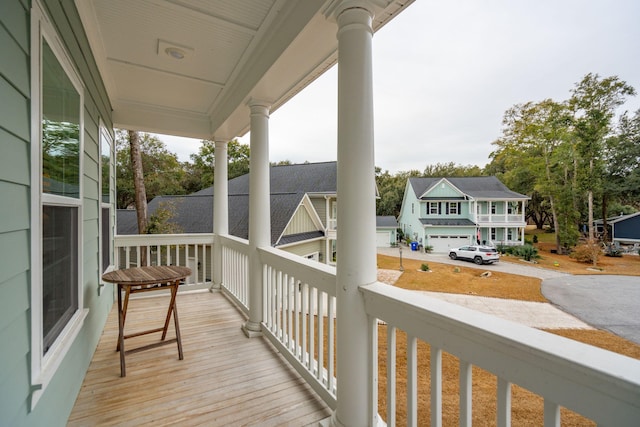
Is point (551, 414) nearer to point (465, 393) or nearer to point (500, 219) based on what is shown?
point (465, 393)

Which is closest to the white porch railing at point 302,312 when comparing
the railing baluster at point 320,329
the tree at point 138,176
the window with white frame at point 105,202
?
the railing baluster at point 320,329

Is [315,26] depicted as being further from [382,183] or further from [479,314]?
[479,314]

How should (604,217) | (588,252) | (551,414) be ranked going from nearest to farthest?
(551,414)
(604,217)
(588,252)

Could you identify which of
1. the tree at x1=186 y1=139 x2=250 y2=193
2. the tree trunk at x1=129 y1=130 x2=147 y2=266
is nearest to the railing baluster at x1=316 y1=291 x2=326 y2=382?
the tree trunk at x1=129 y1=130 x2=147 y2=266

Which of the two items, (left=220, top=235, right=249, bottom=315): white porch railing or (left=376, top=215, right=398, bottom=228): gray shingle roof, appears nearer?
(left=376, top=215, right=398, bottom=228): gray shingle roof

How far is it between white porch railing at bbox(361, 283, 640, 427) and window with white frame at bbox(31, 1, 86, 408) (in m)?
1.60

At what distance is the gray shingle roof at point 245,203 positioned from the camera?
8.10 meters

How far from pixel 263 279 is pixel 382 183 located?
1703 millimetres

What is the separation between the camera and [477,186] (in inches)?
69.6

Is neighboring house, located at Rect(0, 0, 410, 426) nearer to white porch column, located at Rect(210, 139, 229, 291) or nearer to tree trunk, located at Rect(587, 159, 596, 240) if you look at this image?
white porch column, located at Rect(210, 139, 229, 291)

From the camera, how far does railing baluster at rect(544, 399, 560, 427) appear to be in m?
0.84

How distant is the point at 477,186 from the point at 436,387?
3.77 feet

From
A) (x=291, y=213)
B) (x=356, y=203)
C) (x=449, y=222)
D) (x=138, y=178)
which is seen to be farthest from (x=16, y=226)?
(x=291, y=213)

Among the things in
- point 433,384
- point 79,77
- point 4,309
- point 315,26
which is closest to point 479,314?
point 433,384
